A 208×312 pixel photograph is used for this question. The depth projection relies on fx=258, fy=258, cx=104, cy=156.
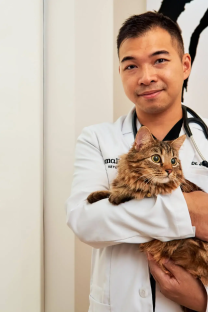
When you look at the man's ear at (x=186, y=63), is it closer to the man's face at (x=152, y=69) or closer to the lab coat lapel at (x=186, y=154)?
the man's face at (x=152, y=69)

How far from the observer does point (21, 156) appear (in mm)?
1621

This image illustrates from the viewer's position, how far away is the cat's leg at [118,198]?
1066 mm

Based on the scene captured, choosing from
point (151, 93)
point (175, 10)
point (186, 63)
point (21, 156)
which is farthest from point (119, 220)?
point (175, 10)

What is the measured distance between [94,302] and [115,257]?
257mm

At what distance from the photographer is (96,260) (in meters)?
1.34

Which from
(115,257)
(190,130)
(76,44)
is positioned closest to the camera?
(115,257)

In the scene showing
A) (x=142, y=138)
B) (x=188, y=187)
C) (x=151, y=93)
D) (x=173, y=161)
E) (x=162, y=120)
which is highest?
(x=151, y=93)

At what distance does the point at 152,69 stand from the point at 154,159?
19.0 inches

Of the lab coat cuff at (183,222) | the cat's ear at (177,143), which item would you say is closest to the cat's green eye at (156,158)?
the cat's ear at (177,143)

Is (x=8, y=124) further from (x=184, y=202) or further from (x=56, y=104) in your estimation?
(x=184, y=202)

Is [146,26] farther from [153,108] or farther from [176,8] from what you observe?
[176,8]

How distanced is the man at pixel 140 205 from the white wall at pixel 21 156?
0.42 metres

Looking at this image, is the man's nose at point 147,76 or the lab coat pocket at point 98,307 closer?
Result: the lab coat pocket at point 98,307

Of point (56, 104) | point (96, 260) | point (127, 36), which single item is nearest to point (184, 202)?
point (96, 260)
